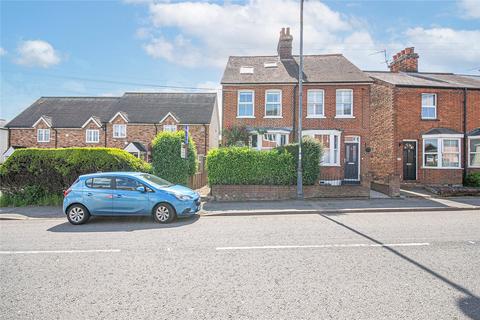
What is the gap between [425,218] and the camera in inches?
360

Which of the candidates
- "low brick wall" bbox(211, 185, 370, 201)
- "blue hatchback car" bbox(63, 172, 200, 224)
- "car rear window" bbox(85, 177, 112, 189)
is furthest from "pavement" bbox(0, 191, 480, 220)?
"car rear window" bbox(85, 177, 112, 189)

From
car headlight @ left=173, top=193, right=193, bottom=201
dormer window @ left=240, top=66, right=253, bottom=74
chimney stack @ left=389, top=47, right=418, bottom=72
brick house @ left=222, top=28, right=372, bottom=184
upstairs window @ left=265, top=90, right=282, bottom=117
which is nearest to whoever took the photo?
car headlight @ left=173, top=193, right=193, bottom=201

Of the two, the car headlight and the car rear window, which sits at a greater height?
the car rear window

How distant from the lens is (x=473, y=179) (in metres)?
16.5

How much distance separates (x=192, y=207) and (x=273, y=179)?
195 inches

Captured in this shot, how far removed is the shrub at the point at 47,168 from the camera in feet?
38.8

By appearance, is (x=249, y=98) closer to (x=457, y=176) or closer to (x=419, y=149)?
(x=419, y=149)

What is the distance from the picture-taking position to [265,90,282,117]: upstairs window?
1809cm

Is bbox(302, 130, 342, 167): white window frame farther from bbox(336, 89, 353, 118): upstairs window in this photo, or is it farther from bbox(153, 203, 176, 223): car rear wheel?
bbox(153, 203, 176, 223): car rear wheel

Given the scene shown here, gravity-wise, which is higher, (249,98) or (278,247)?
(249,98)

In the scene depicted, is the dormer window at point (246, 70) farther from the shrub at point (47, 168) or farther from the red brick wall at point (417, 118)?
the shrub at point (47, 168)

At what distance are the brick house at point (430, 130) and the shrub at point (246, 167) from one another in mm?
8739

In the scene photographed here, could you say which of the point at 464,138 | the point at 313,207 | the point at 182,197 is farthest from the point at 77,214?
the point at 464,138

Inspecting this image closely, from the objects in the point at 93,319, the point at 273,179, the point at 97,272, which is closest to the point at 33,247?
the point at 97,272
